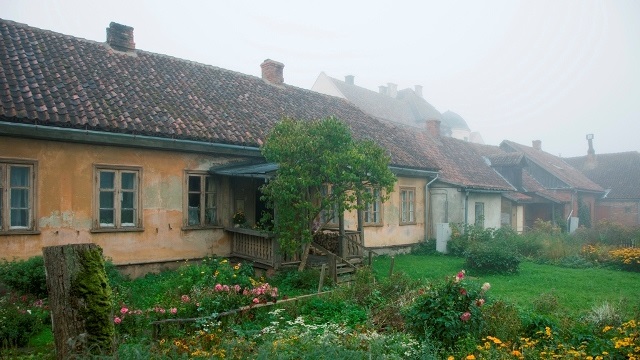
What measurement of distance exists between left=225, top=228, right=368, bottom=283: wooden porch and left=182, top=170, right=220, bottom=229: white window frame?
0.68 m

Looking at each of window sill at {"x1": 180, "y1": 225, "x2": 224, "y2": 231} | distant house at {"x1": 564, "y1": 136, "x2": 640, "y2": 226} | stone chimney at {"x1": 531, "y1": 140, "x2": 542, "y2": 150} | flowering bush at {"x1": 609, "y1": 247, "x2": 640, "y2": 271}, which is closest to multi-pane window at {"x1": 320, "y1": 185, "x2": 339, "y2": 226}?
window sill at {"x1": 180, "y1": 225, "x2": 224, "y2": 231}

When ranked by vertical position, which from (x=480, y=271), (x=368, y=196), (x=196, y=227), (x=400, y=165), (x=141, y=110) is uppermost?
(x=141, y=110)

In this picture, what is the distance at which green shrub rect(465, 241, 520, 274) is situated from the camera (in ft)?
49.0

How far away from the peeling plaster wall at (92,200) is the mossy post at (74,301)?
664cm

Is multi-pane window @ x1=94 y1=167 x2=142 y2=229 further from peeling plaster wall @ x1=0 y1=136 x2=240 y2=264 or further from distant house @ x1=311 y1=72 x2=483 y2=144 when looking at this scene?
distant house @ x1=311 y1=72 x2=483 y2=144

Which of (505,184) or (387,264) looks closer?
(387,264)

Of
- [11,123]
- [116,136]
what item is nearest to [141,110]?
[116,136]

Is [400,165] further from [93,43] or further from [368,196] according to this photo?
[93,43]

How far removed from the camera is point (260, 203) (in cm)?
1466

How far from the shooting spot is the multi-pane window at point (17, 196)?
400 inches

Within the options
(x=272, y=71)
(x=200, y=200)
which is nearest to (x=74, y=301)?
(x=200, y=200)

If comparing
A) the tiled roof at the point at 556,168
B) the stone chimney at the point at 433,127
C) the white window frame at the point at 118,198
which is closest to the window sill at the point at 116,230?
the white window frame at the point at 118,198

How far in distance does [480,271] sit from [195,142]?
1015 cm

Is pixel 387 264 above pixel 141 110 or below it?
below
